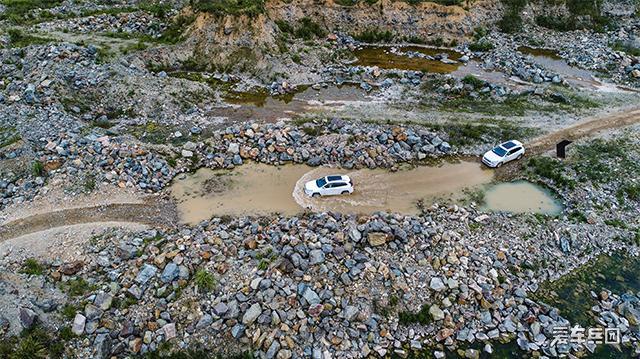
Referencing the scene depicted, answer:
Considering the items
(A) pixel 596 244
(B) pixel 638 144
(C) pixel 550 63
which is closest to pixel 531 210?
(A) pixel 596 244

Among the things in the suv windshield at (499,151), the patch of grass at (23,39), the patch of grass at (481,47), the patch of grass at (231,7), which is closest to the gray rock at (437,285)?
the suv windshield at (499,151)

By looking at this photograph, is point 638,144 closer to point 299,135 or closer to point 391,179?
point 391,179

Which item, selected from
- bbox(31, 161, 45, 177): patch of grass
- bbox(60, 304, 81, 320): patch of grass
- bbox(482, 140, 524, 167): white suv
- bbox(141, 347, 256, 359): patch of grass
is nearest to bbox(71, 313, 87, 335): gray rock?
bbox(60, 304, 81, 320): patch of grass

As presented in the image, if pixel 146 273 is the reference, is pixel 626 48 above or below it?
above

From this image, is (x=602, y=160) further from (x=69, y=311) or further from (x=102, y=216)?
(x=69, y=311)

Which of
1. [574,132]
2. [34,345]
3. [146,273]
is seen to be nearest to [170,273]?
[146,273]

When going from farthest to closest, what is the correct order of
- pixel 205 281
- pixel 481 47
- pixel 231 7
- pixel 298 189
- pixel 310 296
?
pixel 481 47 < pixel 231 7 < pixel 298 189 < pixel 205 281 < pixel 310 296
